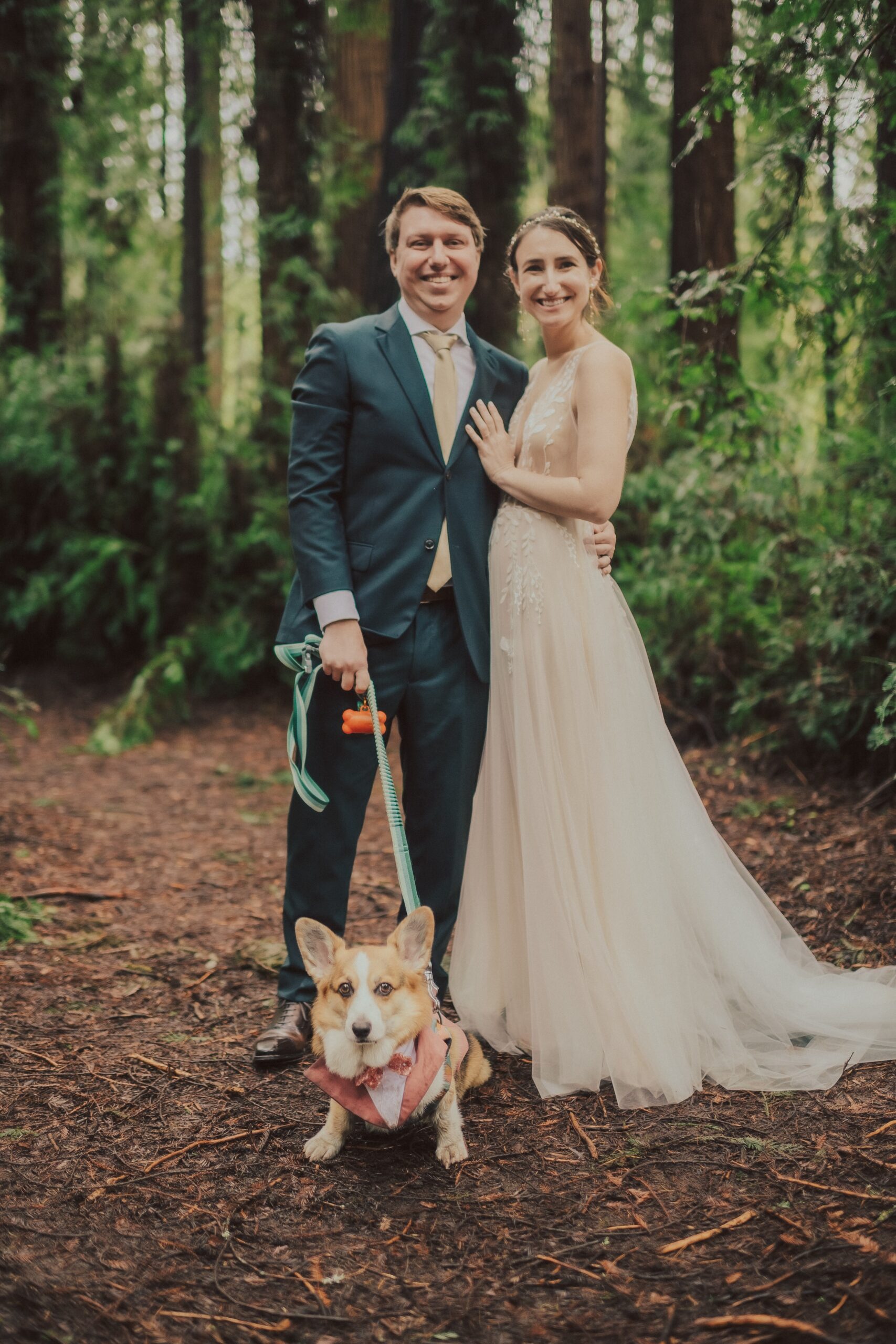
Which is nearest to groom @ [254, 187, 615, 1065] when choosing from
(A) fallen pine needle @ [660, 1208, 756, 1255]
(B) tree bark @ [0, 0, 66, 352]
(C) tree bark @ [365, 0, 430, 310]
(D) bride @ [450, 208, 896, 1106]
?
(D) bride @ [450, 208, 896, 1106]

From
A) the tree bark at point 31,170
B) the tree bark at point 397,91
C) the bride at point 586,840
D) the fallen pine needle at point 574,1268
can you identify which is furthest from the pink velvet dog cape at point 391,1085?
the tree bark at point 31,170

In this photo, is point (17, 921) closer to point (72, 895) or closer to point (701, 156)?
point (72, 895)

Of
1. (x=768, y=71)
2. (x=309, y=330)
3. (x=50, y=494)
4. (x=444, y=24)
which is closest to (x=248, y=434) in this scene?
(x=309, y=330)

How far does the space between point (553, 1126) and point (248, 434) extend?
743 centimetres

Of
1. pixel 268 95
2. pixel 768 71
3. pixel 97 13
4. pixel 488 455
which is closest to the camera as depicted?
pixel 488 455

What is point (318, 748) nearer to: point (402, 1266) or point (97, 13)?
point (402, 1266)

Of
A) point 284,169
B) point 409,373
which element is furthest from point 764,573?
point 284,169

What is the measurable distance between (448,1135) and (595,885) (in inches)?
35.9

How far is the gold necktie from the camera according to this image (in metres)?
3.35

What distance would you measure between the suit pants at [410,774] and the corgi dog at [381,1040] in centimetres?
60

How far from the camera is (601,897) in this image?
333 centimetres

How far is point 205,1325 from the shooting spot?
2145 mm

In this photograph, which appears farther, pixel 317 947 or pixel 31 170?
pixel 31 170

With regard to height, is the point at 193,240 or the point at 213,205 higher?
the point at 213,205
